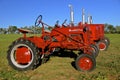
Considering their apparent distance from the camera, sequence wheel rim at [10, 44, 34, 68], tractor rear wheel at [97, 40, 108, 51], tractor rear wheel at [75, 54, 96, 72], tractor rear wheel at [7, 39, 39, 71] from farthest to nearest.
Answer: tractor rear wheel at [97, 40, 108, 51], wheel rim at [10, 44, 34, 68], tractor rear wheel at [7, 39, 39, 71], tractor rear wheel at [75, 54, 96, 72]

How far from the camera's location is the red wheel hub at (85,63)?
810 centimetres

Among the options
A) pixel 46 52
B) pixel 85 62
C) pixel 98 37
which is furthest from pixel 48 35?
pixel 98 37

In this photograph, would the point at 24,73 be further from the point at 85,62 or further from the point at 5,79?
the point at 85,62

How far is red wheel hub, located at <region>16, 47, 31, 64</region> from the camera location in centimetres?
844

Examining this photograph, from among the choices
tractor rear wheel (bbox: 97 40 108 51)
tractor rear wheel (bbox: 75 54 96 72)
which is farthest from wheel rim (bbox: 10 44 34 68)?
tractor rear wheel (bbox: 97 40 108 51)

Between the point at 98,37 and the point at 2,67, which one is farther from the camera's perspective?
the point at 98,37

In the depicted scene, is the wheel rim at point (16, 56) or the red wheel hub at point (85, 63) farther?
the wheel rim at point (16, 56)

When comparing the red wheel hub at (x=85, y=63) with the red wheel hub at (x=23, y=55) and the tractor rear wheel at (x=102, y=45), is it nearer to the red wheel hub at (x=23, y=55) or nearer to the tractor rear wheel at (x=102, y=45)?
the red wheel hub at (x=23, y=55)

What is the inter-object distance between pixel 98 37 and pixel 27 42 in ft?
22.5

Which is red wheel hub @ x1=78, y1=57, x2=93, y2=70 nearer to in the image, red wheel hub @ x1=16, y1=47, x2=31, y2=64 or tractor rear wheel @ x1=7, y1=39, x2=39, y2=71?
tractor rear wheel @ x1=7, y1=39, x2=39, y2=71

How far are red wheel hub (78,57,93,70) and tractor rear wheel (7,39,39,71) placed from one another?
4.64 ft

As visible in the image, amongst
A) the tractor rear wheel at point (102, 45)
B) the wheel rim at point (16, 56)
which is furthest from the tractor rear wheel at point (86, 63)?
the tractor rear wheel at point (102, 45)

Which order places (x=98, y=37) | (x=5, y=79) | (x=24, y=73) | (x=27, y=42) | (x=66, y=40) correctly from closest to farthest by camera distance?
1. (x=5, y=79)
2. (x=24, y=73)
3. (x=27, y=42)
4. (x=66, y=40)
5. (x=98, y=37)

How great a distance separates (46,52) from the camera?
9430 millimetres
